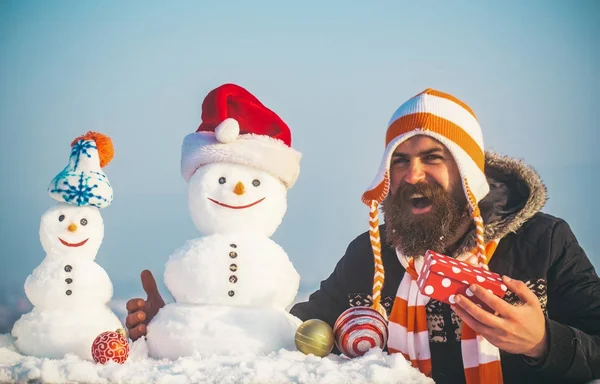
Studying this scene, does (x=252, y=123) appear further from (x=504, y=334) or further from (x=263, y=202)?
(x=504, y=334)

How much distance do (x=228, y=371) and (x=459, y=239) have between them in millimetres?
910

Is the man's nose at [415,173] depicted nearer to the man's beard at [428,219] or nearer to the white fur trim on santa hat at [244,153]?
the man's beard at [428,219]

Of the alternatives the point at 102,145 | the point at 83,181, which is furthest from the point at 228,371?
the point at 102,145

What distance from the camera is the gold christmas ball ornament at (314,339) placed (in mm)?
1645

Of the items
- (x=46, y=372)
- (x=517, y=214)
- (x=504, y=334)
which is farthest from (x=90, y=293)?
(x=517, y=214)

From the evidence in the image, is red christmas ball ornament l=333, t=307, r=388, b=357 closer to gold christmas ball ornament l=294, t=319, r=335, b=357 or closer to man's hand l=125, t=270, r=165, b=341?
gold christmas ball ornament l=294, t=319, r=335, b=357

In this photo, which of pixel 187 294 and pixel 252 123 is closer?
pixel 187 294

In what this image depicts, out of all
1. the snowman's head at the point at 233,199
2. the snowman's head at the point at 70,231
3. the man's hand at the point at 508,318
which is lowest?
the man's hand at the point at 508,318

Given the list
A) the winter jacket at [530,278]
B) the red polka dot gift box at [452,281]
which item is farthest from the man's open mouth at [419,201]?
the red polka dot gift box at [452,281]

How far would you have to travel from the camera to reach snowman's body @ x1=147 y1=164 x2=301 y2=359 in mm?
1682

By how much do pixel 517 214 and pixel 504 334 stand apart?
1.69 ft

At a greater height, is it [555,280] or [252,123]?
[252,123]

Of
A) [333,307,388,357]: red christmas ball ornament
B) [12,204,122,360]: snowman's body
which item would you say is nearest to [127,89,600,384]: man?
[12,204,122,360]: snowman's body

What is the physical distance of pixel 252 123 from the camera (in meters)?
1.92
